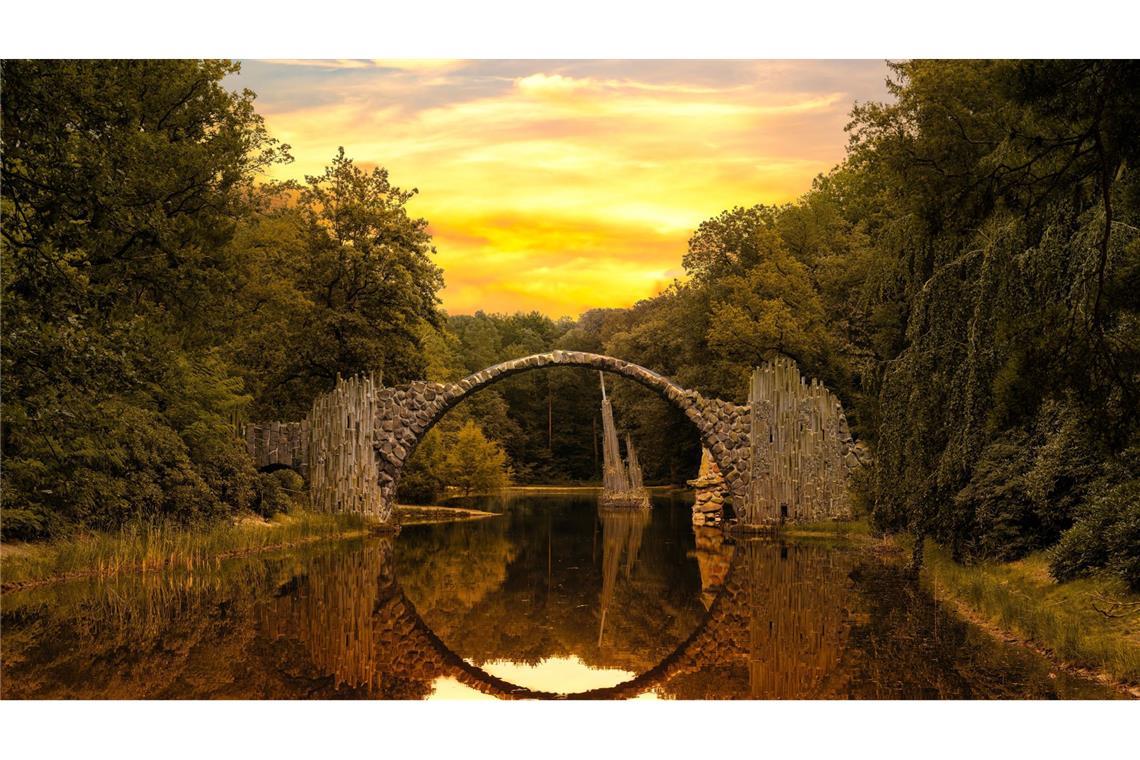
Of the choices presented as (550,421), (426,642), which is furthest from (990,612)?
(550,421)

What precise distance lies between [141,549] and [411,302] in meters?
13.1

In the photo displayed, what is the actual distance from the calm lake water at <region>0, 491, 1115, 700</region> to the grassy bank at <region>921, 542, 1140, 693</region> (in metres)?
0.28

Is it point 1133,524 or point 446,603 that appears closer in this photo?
point 1133,524

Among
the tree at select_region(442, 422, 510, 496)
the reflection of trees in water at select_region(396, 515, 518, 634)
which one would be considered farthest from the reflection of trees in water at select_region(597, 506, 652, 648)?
the tree at select_region(442, 422, 510, 496)

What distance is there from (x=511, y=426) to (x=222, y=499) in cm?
4412

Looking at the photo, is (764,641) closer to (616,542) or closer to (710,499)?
(616,542)

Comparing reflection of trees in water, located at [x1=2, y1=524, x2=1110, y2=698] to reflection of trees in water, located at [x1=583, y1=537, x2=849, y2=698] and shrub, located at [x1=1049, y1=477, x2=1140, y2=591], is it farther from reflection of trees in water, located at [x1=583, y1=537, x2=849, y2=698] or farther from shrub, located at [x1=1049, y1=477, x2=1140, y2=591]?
shrub, located at [x1=1049, y1=477, x2=1140, y2=591]

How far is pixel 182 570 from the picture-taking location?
599 inches

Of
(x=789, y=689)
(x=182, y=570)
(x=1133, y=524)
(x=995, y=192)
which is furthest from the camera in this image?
(x=182, y=570)

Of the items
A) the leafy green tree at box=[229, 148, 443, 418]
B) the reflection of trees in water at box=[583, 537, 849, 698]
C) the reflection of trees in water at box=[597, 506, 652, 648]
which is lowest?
the reflection of trees in water at box=[597, 506, 652, 648]

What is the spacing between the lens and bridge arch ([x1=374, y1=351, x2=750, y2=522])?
23.5m

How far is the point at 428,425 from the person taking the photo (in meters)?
24.6

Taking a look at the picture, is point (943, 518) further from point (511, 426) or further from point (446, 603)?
point (511, 426)

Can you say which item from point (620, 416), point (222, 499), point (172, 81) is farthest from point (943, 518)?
point (620, 416)
